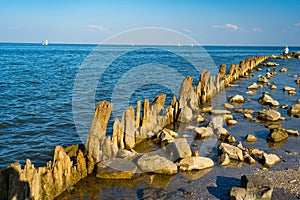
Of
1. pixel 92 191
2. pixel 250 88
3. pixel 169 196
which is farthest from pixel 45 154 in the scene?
pixel 250 88

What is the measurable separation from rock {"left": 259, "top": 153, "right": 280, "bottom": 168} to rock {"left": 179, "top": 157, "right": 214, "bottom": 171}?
196 centimetres

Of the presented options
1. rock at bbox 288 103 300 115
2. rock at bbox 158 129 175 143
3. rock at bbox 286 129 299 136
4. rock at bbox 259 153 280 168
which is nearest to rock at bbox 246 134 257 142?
rock at bbox 286 129 299 136

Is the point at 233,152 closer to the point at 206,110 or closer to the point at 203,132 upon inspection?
the point at 203,132

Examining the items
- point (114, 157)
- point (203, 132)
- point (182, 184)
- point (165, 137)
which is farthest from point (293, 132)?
point (114, 157)

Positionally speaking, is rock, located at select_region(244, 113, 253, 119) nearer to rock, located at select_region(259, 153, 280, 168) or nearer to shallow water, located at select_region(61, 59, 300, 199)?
shallow water, located at select_region(61, 59, 300, 199)

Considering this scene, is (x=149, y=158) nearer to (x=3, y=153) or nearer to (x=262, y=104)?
(x=3, y=153)

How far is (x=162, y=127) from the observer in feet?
54.0

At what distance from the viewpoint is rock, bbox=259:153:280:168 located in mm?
11320

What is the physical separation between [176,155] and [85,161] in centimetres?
360

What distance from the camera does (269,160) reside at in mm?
11406

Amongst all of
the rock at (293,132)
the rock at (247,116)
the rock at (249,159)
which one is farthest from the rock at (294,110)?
the rock at (249,159)

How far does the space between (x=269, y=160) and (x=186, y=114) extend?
7016mm

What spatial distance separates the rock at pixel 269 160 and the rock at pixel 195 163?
6.42ft

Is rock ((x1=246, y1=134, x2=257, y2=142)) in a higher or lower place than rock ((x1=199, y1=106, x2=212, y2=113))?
lower
